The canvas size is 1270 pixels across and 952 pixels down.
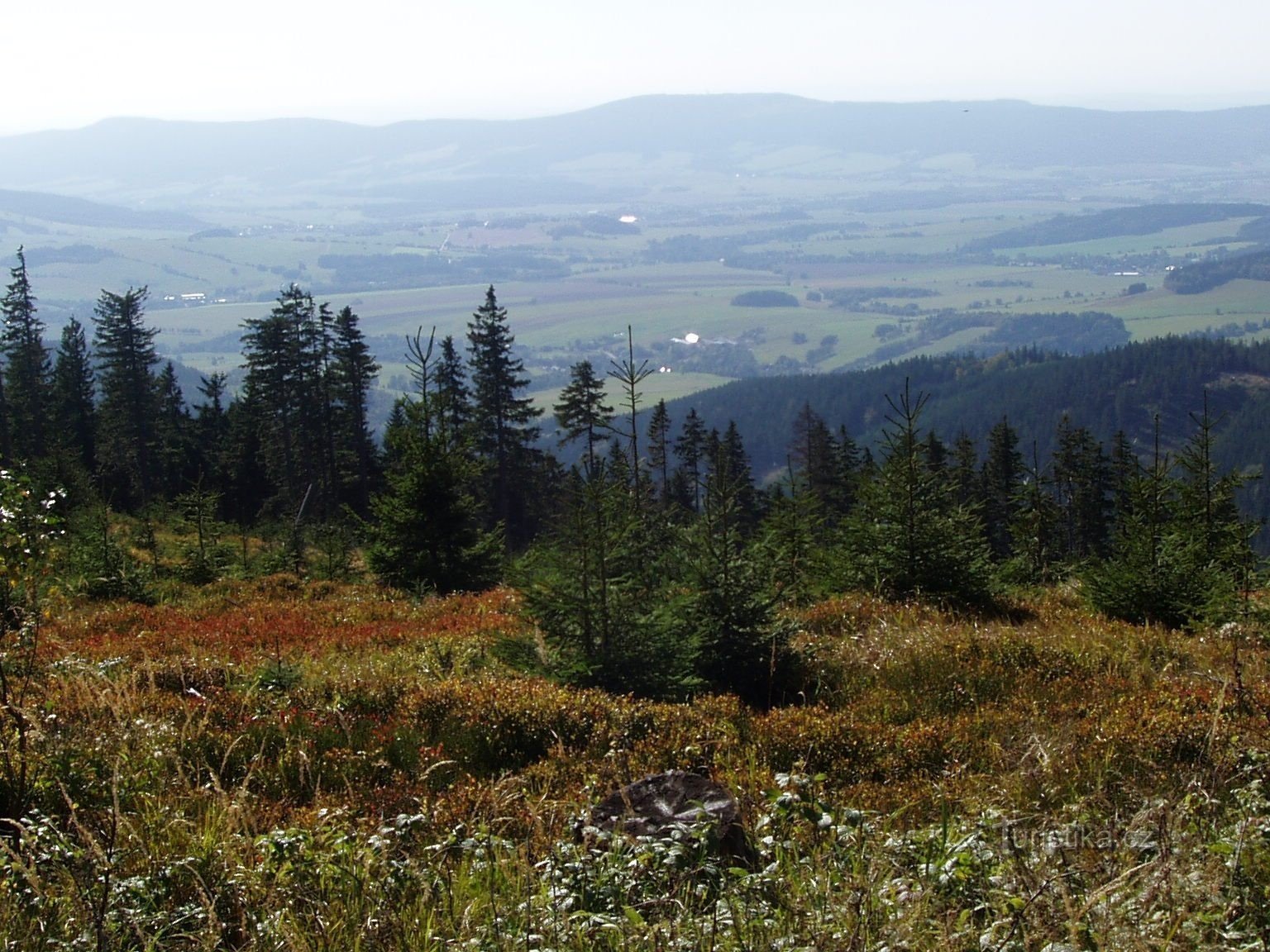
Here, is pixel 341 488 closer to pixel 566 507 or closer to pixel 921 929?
pixel 566 507

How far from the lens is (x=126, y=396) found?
5316cm

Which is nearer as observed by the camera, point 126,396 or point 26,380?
point 126,396

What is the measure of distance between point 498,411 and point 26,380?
26119 mm

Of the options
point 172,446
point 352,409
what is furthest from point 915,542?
point 172,446

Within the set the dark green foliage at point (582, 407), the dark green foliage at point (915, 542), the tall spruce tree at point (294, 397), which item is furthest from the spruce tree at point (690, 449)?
the dark green foliage at point (915, 542)

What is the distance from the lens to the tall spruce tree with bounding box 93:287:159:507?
52.2 m

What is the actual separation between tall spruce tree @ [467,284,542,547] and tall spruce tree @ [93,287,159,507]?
1764 cm

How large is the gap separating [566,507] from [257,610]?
8.11 m

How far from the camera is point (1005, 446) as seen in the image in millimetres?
59438

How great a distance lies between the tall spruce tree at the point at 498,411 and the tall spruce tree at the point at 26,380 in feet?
75.3

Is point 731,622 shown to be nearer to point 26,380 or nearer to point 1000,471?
point 1000,471

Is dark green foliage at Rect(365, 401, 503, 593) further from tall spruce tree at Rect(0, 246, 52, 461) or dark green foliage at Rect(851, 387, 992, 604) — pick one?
tall spruce tree at Rect(0, 246, 52, 461)

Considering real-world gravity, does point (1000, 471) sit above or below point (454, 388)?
below

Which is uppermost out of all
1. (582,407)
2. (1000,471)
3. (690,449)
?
(582,407)
